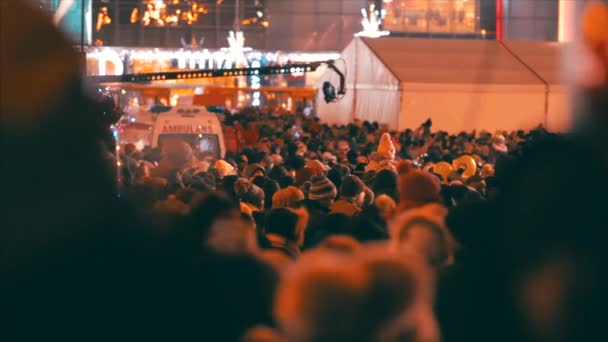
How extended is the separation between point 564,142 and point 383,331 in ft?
2.45

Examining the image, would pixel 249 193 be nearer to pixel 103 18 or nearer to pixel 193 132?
pixel 193 132

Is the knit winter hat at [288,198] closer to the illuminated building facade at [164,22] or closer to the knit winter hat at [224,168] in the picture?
the knit winter hat at [224,168]

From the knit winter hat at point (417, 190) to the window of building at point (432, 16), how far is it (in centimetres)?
5946

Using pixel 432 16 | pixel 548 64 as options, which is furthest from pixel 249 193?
pixel 432 16

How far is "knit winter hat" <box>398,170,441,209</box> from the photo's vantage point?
6555 mm

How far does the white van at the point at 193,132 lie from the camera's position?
63.9ft

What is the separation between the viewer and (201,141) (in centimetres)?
1966

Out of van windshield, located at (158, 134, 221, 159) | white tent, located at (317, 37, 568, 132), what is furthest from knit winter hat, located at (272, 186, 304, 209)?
white tent, located at (317, 37, 568, 132)

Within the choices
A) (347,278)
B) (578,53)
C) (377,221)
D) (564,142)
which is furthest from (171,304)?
(377,221)

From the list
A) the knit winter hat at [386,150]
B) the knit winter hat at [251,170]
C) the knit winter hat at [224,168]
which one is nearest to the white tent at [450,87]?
the knit winter hat at [386,150]

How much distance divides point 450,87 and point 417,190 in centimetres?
2015

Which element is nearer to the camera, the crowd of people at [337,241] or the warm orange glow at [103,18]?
the crowd of people at [337,241]

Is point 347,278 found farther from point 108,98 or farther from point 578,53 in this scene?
point 108,98

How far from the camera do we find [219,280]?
140 inches
